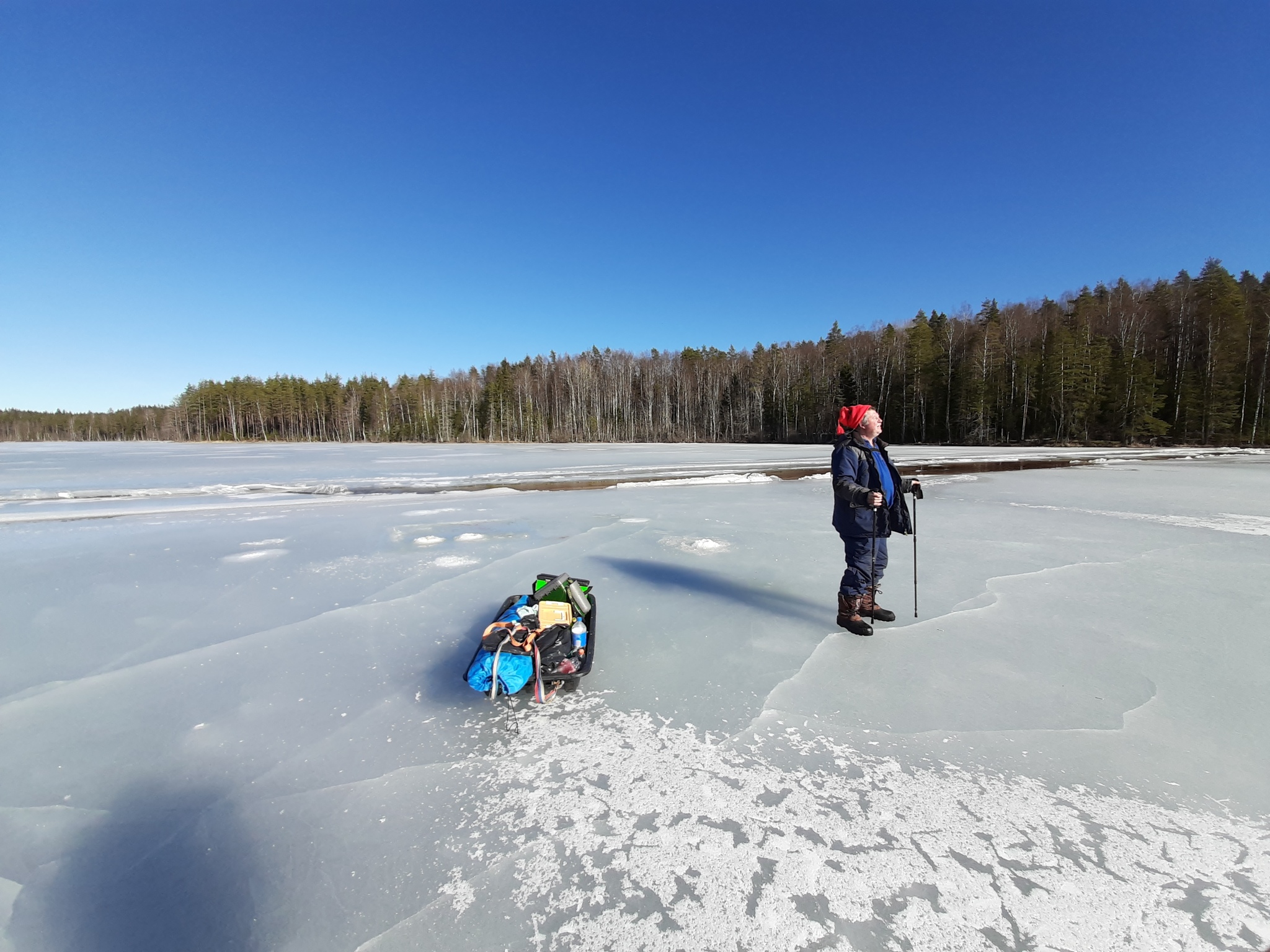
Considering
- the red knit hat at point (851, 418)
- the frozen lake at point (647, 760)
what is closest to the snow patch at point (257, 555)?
the frozen lake at point (647, 760)

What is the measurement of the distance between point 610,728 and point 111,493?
1229cm

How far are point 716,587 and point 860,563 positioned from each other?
122 centimetres

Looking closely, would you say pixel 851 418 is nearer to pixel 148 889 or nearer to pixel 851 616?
pixel 851 616

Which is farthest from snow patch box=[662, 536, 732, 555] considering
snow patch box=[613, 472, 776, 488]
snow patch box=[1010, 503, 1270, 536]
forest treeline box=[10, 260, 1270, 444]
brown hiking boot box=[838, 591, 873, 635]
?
forest treeline box=[10, 260, 1270, 444]

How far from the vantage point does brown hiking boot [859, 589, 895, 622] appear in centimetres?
336

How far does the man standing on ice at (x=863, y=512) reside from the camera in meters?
3.22

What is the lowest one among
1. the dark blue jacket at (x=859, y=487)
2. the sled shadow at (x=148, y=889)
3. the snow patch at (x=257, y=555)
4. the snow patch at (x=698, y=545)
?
the sled shadow at (x=148, y=889)

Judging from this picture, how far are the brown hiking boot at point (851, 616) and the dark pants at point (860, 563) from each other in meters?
0.03

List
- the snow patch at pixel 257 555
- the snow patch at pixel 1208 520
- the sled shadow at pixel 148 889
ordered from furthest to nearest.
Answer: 1. the snow patch at pixel 1208 520
2. the snow patch at pixel 257 555
3. the sled shadow at pixel 148 889

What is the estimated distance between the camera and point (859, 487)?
311 centimetres

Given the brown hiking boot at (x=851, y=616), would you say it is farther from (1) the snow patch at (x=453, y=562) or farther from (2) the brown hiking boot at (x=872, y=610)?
(1) the snow patch at (x=453, y=562)

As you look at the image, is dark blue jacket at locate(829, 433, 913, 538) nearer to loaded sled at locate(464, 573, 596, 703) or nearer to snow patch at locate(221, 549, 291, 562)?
loaded sled at locate(464, 573, 596, 703)

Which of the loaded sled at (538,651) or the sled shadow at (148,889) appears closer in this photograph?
the sled shadow at (148,889)

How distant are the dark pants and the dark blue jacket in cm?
8
